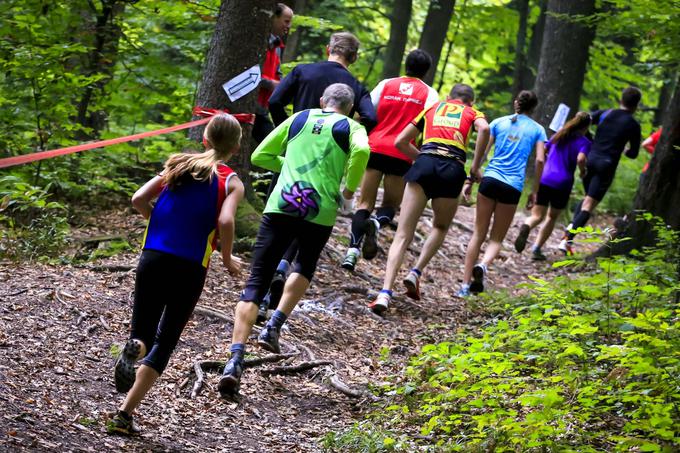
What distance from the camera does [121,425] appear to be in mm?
4566

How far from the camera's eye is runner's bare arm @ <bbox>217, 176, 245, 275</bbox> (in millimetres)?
4625

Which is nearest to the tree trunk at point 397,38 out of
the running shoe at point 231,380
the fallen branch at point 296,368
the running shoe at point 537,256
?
the running shoe at point 537,256

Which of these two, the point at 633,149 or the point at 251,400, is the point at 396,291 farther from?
the point at 633,149

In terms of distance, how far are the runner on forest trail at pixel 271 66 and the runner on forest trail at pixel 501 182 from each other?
2429 mm

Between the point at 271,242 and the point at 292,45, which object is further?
the point at 292,45

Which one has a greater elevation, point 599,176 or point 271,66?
point 271,66

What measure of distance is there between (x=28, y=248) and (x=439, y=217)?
406 cm

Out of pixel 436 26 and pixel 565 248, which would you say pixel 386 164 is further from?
pixel 436 26

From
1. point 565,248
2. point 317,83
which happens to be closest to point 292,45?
point 565,248

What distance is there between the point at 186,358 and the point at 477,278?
4267 mm

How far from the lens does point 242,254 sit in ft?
27.2

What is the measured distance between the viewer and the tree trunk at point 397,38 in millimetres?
16203

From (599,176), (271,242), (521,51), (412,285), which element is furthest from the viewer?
(521,51)

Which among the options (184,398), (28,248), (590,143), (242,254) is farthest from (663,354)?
(590,143)
